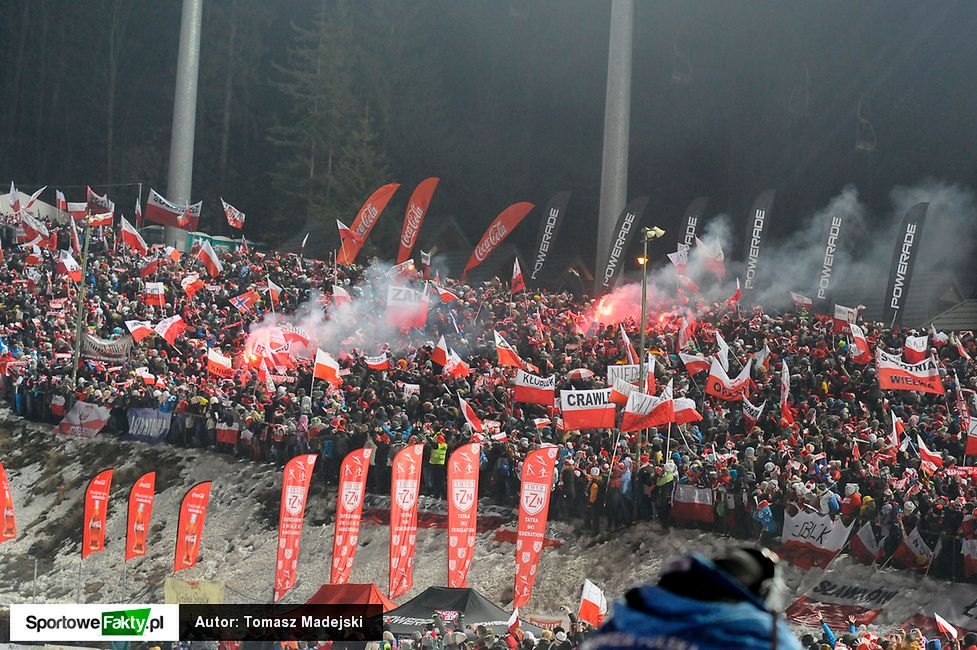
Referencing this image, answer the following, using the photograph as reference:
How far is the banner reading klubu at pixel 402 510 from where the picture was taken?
70.4 feet

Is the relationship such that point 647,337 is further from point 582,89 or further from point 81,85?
point 81,85

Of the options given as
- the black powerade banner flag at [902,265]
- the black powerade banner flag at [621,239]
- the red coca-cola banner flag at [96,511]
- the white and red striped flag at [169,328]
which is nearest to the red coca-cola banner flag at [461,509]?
the red coca-cola banner flag at [96,511]

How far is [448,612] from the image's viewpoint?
1792cm

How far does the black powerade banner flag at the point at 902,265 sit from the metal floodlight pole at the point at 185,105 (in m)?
28.1

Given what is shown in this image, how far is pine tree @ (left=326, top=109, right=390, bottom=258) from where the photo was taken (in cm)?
5616

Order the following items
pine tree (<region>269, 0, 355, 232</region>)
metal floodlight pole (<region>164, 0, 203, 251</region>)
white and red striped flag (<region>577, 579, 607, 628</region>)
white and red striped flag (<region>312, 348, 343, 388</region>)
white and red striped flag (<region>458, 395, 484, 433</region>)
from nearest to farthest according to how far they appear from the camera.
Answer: white and red striped flag (<region>577, 579, 607, 628</region>) → white and red striped flag (<region>458, 395, 484, 433</region>) → white and red striped flag (<region>312, 348, 343, 388</region>) → metal floodlight pole (<region>164, 0, 203, 251</region>) → pine tree (<region>269, 0, 355, 232</region>)

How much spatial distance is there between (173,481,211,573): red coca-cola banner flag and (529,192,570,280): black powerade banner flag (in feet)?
60.0

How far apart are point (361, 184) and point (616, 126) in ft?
60.2

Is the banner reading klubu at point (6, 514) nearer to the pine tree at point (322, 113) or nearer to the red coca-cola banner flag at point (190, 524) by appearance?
the red coca-cola banner flag at point (190, 524)

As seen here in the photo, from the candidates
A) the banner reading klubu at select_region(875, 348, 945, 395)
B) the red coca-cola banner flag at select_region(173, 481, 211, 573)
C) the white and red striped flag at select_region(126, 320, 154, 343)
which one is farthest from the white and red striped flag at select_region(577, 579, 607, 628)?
the white and red striped flag at select_region(126, 320, 154, 343)

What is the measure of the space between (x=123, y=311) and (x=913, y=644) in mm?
25358

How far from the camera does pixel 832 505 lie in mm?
19969

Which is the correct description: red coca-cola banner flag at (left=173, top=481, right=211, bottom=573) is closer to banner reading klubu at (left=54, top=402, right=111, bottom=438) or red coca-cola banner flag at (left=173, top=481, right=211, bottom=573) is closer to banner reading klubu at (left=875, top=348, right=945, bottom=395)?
banner reading klubu at (left=54, top=402, right=111, bottom=438)

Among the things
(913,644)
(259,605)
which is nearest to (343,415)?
(259,605)
